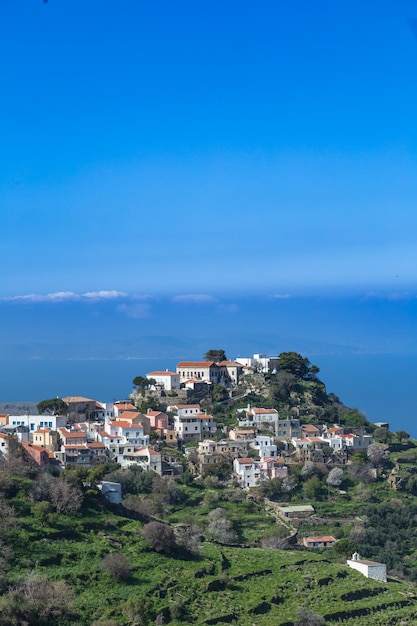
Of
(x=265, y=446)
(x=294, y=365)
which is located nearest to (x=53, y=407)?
(x=265, y=446)

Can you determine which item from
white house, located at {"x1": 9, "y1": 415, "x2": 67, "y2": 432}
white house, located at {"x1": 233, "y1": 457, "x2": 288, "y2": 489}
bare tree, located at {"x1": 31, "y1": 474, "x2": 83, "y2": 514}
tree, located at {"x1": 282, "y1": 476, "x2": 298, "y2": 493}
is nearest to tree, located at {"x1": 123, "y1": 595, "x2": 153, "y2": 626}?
bare tree, located at {"x1": 31, "y1": 474, "x2": 83, "y2": 514}

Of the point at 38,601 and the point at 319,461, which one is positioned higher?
the point at 319,461

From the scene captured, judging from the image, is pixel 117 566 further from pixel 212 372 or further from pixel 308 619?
pixel 212 372

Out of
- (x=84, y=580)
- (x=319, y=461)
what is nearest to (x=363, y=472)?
(x=319, y=461)

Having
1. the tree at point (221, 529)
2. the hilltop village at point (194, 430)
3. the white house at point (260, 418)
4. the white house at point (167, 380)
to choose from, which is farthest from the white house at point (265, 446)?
the tree at point (221, 529)

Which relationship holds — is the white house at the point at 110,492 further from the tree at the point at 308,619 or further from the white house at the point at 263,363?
the white house at the point at 263,363

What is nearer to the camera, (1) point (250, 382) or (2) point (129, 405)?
(2) point (129, 405)

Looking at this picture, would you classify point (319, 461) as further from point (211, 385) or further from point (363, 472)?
point (211, 385)
